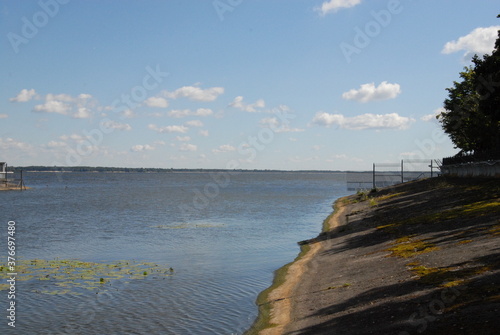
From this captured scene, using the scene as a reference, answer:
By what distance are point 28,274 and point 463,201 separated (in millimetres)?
29976

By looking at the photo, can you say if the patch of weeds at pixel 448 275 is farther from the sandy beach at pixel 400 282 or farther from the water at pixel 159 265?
the water at pixel 159 265

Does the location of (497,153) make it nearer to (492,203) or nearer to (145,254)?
(492,203)

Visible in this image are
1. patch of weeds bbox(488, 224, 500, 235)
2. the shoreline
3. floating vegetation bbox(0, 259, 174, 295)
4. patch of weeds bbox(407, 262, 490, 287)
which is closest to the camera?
patch of weeds bbox(407, 262, 490, 287)

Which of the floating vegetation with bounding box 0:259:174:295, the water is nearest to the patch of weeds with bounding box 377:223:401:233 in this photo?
the water

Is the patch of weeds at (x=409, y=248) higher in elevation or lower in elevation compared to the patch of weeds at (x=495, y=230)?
lower

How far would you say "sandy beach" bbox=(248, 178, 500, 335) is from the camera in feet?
48.3

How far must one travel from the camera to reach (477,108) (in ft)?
→ 209

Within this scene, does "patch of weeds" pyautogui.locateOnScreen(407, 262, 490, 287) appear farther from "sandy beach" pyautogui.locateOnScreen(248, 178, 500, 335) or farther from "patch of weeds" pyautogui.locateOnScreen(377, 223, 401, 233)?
"patch of weeds" pyautogui.locateOnScreen(377, 223, 401, 233)

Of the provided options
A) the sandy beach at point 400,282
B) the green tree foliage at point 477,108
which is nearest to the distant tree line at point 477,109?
the green tree foliage at point 477,108

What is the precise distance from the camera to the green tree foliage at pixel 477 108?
35.9m

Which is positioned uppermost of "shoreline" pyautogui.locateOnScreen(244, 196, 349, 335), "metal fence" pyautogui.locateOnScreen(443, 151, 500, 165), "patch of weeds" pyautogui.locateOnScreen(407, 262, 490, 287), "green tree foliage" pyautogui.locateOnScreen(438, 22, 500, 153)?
"green tree foliage" pyautogui.locateOnScreen(438, 22, 500, 153)

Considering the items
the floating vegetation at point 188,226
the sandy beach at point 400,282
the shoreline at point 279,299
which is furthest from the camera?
the floating vegetation at point 188,226

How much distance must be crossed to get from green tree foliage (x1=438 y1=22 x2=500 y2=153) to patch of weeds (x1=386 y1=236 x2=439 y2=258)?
13712 mm

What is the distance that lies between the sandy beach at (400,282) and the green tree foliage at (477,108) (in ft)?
22.7
